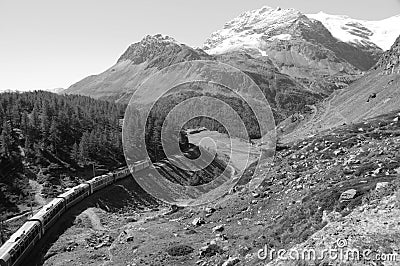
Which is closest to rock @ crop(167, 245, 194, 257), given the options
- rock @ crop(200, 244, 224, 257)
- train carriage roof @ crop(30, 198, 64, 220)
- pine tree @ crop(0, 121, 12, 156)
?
rock @ crop(200, 244, 224, 257)

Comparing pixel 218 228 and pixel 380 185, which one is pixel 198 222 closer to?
pixel 218 228

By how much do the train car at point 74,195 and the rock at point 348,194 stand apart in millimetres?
60355

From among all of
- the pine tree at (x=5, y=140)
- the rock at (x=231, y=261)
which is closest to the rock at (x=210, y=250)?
the rock at (x=231, y=261)

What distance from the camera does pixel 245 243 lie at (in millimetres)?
33344

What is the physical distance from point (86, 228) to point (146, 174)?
50.7 m

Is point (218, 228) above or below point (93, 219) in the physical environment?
below

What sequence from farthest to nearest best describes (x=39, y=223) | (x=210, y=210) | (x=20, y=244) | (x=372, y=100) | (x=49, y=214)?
(x=372, y=100), (x=49, y=214), (x=39, y=223), (x=210, y=210), (x=20, y=244)

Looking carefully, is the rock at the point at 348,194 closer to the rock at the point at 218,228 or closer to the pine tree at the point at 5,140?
the rock at the point at 218,228

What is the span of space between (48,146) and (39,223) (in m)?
66.5

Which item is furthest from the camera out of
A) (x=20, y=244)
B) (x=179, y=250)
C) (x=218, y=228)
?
(x=20, y=244)

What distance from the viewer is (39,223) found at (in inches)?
2306

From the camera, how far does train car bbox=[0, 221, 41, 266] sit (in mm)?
45188

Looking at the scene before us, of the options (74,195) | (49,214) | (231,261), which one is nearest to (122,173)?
(74,195)

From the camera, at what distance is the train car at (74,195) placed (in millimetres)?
75494
